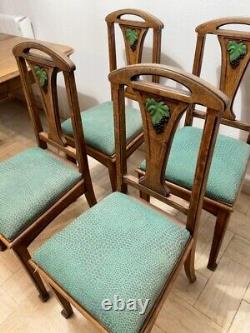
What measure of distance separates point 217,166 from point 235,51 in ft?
1.58

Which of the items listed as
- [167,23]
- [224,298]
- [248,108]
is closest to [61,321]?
[224,298]

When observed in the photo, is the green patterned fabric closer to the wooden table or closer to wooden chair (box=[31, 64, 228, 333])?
wooden chair (box=[31, 64, 228, 333])

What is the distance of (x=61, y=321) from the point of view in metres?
1.12

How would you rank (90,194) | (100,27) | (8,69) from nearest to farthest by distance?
(90,194), (8,69), (100,27)

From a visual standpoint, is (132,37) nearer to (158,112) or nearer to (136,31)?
(136,31)

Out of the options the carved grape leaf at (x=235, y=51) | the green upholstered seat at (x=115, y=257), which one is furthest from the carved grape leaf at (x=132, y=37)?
the green upholstered seat at (x=115, y=257)

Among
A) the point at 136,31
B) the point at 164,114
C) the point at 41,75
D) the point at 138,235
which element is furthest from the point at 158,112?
the point at 136,31

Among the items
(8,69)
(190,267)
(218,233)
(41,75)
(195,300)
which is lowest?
(195,300)

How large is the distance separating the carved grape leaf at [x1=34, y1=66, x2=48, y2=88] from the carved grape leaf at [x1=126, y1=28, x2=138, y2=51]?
22.3 inches

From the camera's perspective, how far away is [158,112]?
759 millimetres

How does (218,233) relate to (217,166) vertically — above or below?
below

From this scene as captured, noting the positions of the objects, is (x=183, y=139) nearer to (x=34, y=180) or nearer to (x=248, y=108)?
(x=248, y=108)

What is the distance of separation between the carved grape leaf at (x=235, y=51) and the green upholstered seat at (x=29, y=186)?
813 millimetres

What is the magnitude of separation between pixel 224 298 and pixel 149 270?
22.8 inches
